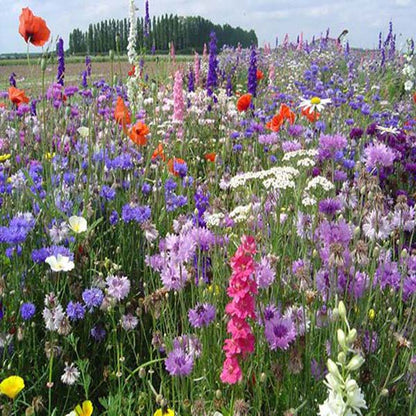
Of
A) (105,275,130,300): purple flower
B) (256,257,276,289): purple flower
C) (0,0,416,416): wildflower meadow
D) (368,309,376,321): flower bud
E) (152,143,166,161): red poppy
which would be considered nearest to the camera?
(0,0,416,416): wildflower meadow

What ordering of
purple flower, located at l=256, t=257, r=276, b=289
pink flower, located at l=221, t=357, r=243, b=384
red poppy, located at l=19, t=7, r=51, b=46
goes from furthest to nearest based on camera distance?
red poppy, located at l=19, t=7, r=51, b=46
purple flower, located at l=256, t=257, r=276, b=289
pink flower, located at l=221, t=357, r=243, b=384

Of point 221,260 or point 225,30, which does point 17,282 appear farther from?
point 225,30

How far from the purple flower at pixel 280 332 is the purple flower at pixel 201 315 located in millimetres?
203

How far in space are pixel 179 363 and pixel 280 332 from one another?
12.6 inches

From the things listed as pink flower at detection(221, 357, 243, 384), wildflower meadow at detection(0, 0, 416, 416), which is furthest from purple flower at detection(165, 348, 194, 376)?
pink flower at detection(221, 357, 243, 384)

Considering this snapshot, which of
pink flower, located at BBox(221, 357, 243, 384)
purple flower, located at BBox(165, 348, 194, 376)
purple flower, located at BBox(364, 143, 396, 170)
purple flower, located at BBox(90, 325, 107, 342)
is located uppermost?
purple flower, located at BBox(364, 143, 396, 170)

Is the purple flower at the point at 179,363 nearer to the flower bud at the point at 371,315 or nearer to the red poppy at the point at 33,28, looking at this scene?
the flower bud at the point at 371,315

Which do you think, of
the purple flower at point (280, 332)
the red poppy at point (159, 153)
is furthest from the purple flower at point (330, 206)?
the red poppy at point (159, 153)

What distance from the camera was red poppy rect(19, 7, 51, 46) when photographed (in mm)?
2926

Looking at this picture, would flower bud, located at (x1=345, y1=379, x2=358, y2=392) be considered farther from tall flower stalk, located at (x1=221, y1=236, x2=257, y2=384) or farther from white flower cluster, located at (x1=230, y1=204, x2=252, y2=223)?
white flower cluster, located at (x1=230, y1=204, x2=252, y2=223)

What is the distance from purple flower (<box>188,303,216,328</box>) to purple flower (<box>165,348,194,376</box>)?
10cm

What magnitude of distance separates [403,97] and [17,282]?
7.82 meters

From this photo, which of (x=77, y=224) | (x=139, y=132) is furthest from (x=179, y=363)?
(x=139, y=132)

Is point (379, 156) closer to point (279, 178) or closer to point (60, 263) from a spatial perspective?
point (279, 178)
